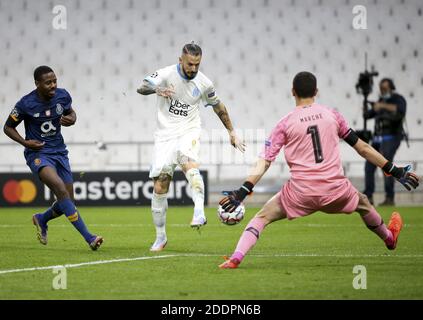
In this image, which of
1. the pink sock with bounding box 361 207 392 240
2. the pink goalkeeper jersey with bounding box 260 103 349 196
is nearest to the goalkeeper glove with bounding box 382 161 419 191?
the pink sock with bounding box 361 207 392 240

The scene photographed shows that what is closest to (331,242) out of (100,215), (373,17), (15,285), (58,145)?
(58,145)

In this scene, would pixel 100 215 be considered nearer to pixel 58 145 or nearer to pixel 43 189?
pixel 43 189

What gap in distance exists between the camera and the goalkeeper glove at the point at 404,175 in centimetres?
875

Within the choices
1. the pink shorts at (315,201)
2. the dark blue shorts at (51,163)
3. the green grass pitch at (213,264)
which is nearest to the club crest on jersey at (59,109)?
the dark blue shorts at (51,163)

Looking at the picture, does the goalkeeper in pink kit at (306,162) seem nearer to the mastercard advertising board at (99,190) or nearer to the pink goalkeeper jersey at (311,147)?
the pink goalkeeper jersey at (311,147)

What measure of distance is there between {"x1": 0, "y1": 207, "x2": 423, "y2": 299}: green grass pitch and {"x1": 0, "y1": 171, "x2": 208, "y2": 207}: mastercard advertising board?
6.43 meters

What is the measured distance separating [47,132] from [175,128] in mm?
1415

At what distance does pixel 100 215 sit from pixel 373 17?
37.7ft

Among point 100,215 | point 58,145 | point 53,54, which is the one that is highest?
point 53,54

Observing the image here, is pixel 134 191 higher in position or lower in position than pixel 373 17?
lower

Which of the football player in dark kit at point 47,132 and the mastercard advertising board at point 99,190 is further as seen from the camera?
the mastercard advertising board at point 99,190

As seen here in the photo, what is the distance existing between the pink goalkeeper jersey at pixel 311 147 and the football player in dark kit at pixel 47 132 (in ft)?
9.81

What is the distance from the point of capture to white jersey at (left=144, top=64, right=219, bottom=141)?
10875 millimetres

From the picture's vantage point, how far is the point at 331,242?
11852 millimetres
